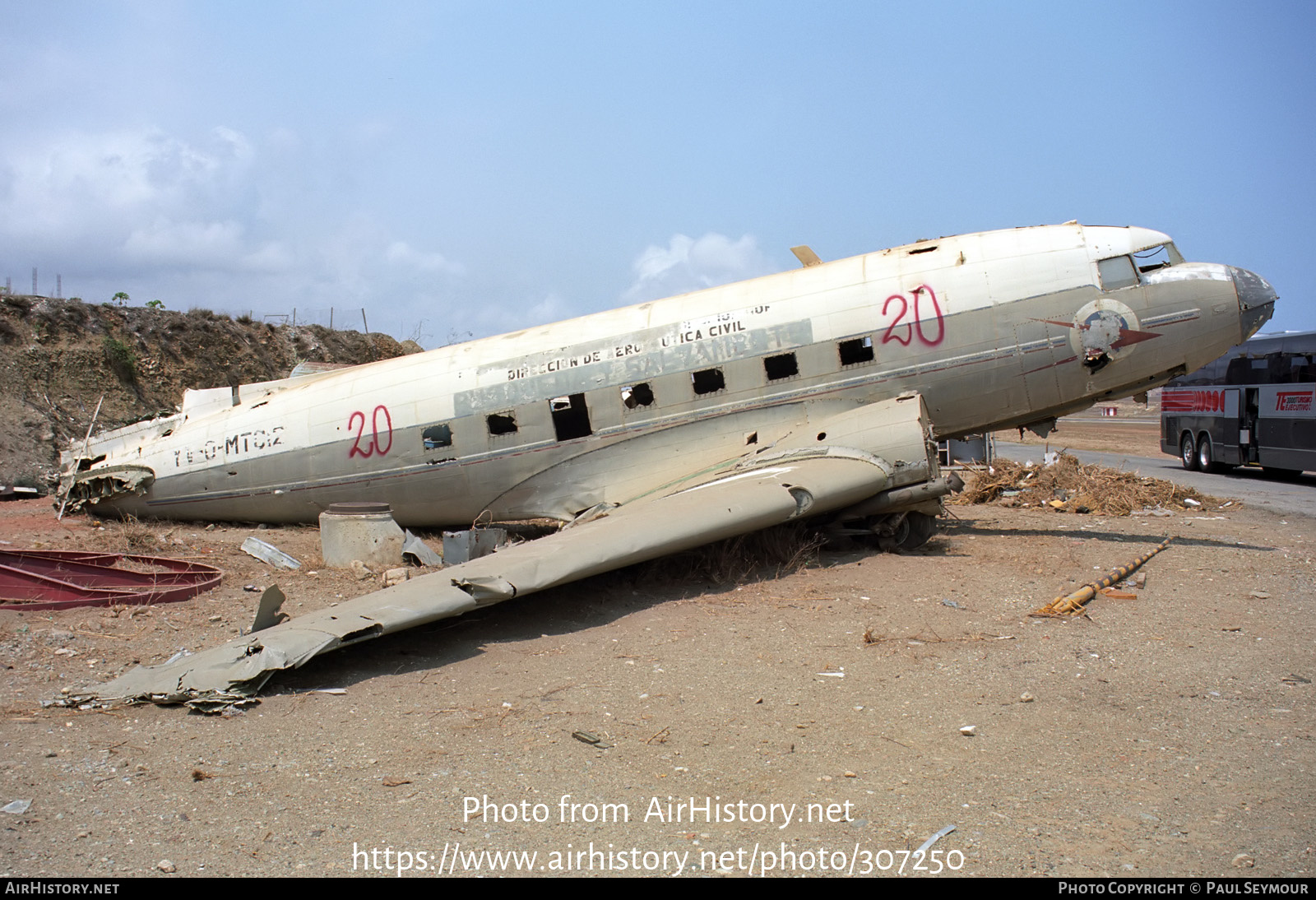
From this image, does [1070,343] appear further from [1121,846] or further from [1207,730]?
[1121,846]

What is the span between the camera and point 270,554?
12.7 m

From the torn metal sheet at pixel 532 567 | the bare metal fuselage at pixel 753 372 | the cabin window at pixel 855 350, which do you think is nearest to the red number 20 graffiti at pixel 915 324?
the bare metal fuselage at pixel 753 372

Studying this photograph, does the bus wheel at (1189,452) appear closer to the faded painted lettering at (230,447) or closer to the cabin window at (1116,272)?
the cabin window at (1116,272)

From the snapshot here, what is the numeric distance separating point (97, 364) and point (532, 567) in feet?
86.7

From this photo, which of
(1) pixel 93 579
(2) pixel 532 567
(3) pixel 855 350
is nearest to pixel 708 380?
(3) pixel 855 350

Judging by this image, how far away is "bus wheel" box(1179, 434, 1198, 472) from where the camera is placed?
29.8 m

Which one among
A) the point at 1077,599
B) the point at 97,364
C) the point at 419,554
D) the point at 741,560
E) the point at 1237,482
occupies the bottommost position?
the point at 1237,482

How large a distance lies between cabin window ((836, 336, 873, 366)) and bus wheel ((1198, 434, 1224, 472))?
21868 millimetres

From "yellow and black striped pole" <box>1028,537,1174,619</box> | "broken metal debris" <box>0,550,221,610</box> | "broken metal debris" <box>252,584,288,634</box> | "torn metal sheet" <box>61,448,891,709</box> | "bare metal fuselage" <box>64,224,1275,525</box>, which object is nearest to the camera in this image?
"torn metal sheet" <box>61,448,891,709</box>

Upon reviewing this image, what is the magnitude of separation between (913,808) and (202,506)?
1432 centimetres

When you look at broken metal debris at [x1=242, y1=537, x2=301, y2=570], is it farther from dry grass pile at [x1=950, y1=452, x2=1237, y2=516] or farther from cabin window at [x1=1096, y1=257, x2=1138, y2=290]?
dry grass pile at [x1=950, y1=452, x2=1237, y2=516]

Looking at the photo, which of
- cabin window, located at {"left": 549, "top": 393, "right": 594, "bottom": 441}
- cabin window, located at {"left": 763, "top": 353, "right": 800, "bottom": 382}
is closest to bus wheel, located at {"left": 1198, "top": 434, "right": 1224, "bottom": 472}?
cabin window, located at {"left": 763, "top": 353, "right": 800, "bottom": 382}

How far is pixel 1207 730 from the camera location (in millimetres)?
6008

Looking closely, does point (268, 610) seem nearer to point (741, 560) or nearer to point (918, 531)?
point (741, 560)
